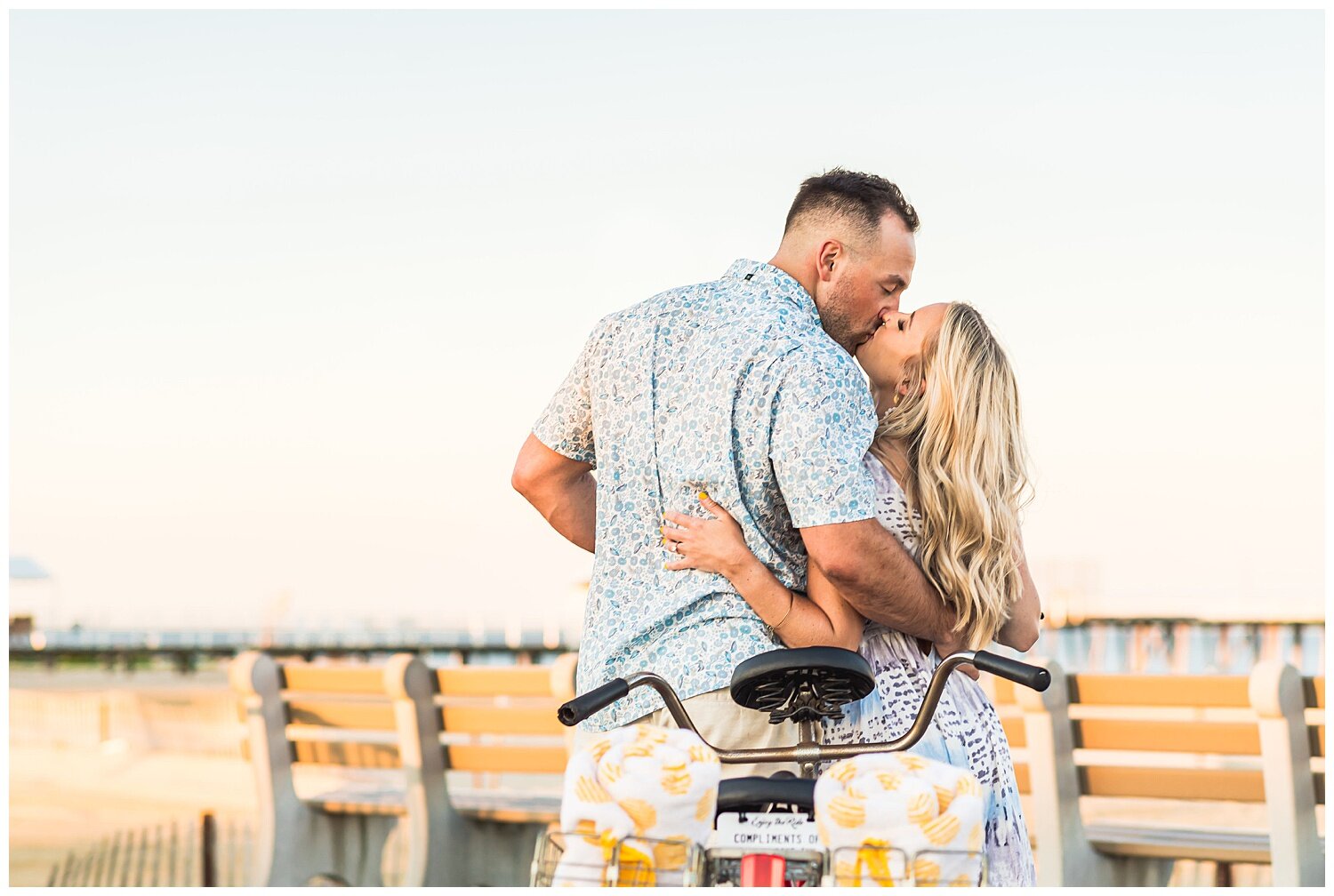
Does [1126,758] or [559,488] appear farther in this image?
[1126,758]

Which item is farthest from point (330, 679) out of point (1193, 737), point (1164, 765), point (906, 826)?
point (906, 826)

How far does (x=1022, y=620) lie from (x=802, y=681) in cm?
88

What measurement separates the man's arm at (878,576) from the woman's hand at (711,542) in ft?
0.43

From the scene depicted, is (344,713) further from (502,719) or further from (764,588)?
(764,588)

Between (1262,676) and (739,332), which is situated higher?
(739,332)

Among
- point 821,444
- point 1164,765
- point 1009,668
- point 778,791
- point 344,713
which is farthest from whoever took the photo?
point 344,713

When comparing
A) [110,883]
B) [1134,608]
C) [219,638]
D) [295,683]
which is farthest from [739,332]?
[219,638]

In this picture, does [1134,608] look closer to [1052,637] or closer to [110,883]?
[1052,637]

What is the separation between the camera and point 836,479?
2.68 metres

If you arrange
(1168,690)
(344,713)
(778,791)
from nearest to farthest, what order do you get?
(778,791) → (1168,690) → (344,713)

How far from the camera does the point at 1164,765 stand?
5.35 metres

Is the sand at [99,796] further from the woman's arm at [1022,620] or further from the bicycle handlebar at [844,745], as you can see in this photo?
the bicycle handlebar at [844,745]

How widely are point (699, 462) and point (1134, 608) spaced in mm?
38120

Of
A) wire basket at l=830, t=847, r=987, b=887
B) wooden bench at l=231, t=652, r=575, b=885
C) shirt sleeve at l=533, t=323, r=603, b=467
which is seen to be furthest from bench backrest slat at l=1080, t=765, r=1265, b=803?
wire basket at l=830, t=847, r=987, b=887
